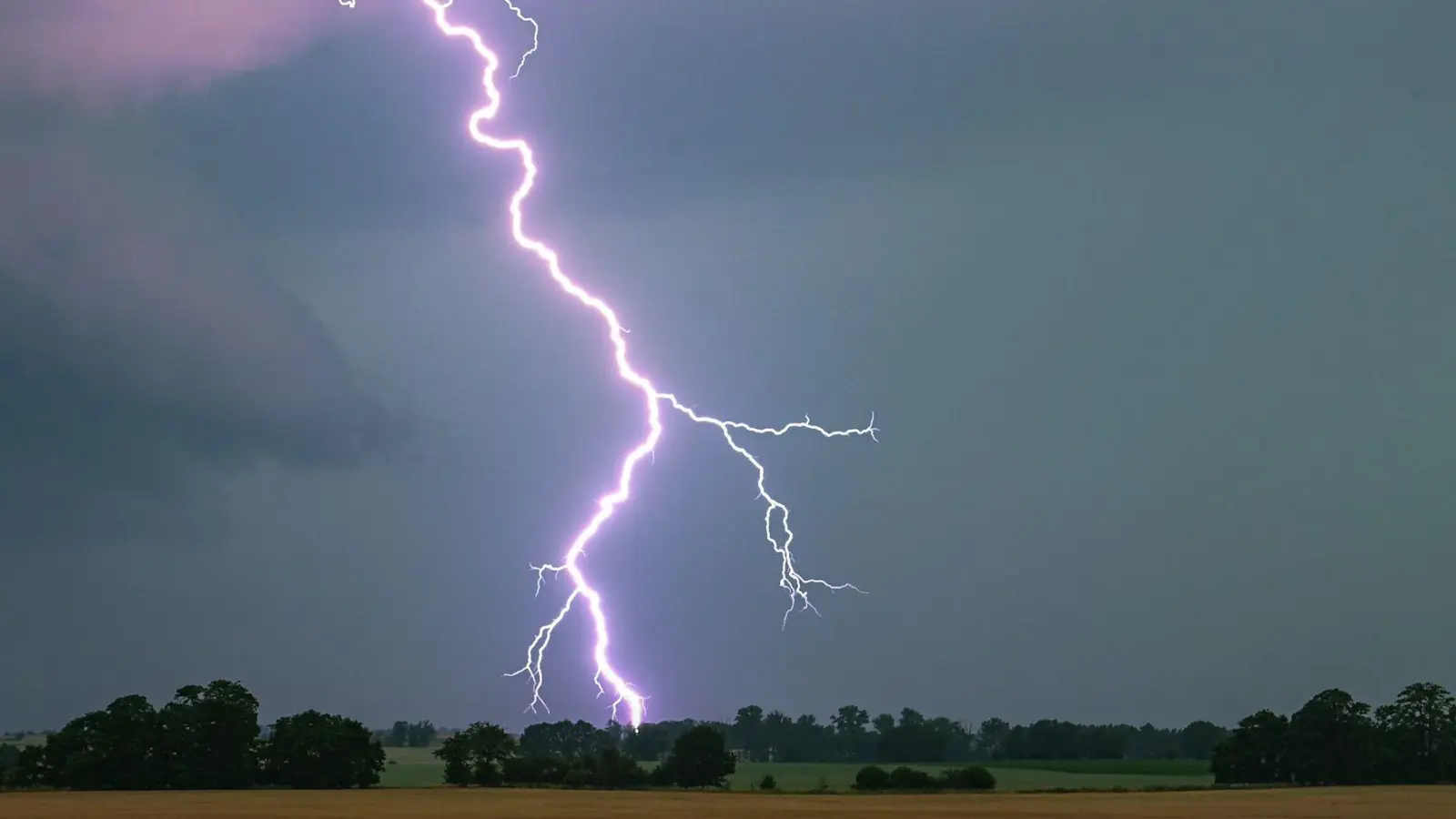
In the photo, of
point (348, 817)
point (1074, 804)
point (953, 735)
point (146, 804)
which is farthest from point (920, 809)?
point (953, 735)

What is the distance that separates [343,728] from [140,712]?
6.98 m

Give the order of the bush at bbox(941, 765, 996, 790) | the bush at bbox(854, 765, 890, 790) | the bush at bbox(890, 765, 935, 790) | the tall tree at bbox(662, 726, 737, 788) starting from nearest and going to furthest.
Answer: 1. the bush at bbox(890, 765, 935, 790)
2. the bush at bbox(854, 765, 890, 790)
3. the tall tree at bbox(662, 726, 737, 788)
4. the bush at bbox(941, 765, 996, 790)

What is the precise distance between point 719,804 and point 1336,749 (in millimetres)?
27226

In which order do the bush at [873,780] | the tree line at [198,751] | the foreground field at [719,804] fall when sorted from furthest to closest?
the bush at [873,780] < the tree line at [198,751] < the foreground field at [719,804]

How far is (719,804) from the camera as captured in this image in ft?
118

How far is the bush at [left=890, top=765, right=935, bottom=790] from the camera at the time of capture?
46969 millimetres

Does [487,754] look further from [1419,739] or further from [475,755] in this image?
[1419,739]

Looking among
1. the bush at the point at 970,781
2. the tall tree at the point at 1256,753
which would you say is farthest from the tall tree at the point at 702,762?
the tall tree at the point at 1256,753

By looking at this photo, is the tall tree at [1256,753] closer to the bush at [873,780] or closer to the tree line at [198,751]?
the bush at [873,780]

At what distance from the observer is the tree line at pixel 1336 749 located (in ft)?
159

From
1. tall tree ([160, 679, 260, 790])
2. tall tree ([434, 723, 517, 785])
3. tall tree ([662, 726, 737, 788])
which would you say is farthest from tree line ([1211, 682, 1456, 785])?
tall tree ([160, 679, 260, 790])

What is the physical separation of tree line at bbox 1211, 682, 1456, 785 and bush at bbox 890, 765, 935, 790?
12.0m

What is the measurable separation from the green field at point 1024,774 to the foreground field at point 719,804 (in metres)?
7.01

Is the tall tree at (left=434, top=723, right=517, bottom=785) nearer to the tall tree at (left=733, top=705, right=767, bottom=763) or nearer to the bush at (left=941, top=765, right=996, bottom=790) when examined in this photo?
the bush at (left=941, top=765, right=996, bottom=790)
